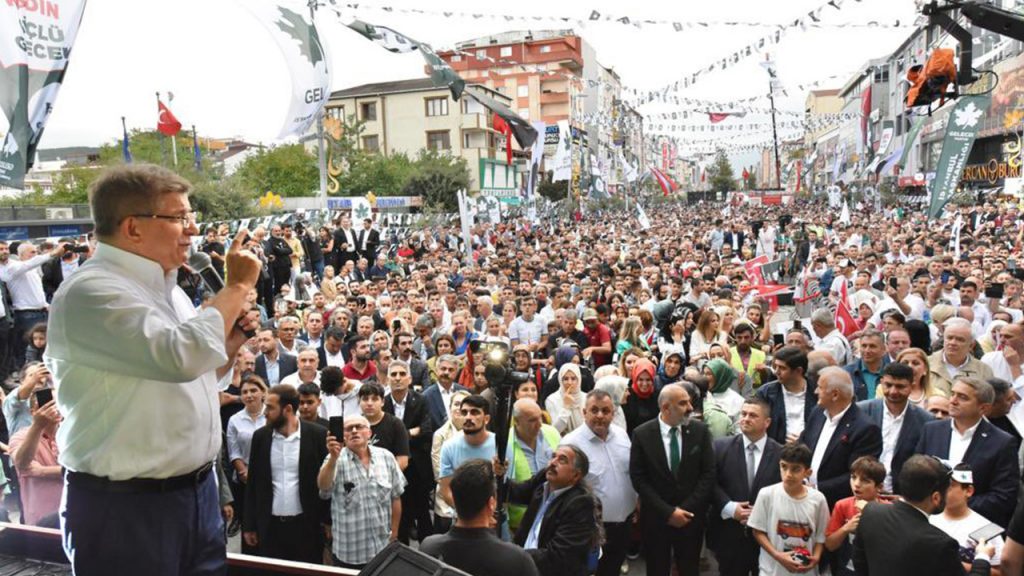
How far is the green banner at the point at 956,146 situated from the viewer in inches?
535

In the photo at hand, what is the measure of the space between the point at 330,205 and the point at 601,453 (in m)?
29.2

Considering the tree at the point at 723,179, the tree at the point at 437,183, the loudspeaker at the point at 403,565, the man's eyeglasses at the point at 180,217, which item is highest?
the tree at the point at 723,179

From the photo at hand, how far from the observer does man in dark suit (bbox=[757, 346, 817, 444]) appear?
5.30 m

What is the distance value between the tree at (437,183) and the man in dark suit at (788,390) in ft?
117

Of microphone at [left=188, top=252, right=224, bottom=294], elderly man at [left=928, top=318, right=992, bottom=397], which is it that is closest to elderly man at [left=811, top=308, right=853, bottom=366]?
elderly man at [left=928, top=318, right=992, bottom=397]

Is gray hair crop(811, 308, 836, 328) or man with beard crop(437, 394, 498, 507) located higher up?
gray hair crop(811, 308, 836, 328)

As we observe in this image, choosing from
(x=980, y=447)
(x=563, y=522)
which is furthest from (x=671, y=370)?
(x=563, y=522)

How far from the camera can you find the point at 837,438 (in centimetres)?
458

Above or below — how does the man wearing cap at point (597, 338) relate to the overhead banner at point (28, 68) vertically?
below

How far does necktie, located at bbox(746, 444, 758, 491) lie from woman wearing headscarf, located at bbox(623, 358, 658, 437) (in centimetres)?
103

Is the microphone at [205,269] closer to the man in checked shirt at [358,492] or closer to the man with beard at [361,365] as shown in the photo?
the man in checked shirt at [358,492]

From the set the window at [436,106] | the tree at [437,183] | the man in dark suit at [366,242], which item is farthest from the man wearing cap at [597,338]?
the window at [436,106]

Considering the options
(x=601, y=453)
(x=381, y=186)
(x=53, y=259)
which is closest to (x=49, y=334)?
(x=601, y=453)

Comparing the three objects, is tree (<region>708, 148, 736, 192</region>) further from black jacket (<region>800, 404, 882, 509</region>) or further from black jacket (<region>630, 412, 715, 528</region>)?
black jacket (<region>630, 412, 715, 528</region>)
